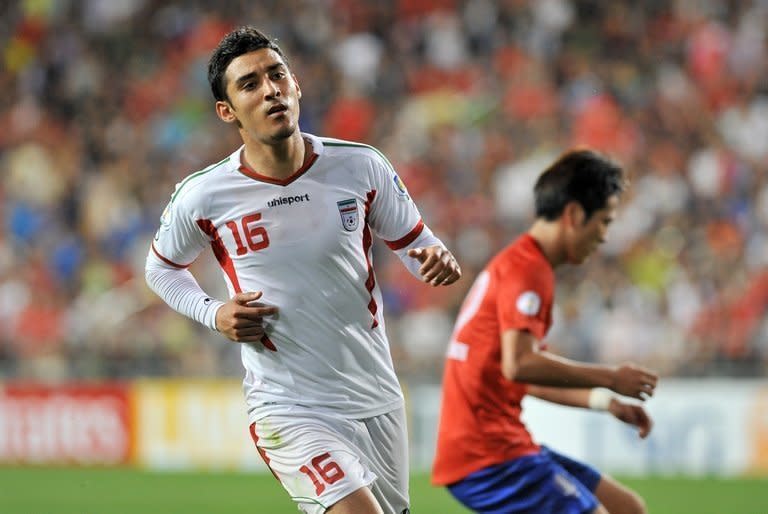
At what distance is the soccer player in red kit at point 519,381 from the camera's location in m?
5.28

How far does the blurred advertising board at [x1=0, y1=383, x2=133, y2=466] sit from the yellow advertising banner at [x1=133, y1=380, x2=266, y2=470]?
0.78 ft

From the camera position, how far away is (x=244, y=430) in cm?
1395

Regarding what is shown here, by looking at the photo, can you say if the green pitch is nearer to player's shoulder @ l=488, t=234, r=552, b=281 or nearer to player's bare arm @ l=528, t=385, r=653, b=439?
player's bare arm @ l=528, t=385, r=653, b=439

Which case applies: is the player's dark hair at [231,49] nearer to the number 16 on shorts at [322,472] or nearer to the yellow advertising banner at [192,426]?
the number 16 on shorts at [322,472]

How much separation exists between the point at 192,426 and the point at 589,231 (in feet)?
31.1

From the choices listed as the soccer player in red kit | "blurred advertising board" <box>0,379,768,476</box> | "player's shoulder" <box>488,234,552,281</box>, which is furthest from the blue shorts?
"blurred advertising board" <box>0,379,768,476</box>

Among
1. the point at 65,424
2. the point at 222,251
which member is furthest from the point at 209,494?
the point at 222,251

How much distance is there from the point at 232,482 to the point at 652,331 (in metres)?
4.47

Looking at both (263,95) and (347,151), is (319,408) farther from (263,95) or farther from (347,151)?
(263,95)

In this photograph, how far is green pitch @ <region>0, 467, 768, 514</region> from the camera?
10.7m

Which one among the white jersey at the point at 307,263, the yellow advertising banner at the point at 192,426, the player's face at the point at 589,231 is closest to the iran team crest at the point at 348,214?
the white jersey at the point at 307,263

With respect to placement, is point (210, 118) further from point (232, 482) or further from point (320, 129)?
point (232, 482)

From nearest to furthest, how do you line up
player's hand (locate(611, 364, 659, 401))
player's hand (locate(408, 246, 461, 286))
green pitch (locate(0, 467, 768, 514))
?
1. player's hand (locate(408, 246, 461, 286))
2. player's hand (locate(611, 364, 659, 401))
3. green pitch (locate(0, 467, 768, 514))

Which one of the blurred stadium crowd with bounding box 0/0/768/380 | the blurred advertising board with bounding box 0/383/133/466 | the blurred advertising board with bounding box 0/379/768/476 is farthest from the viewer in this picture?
the blurred advertising board with bounding box 0/383/133/466
